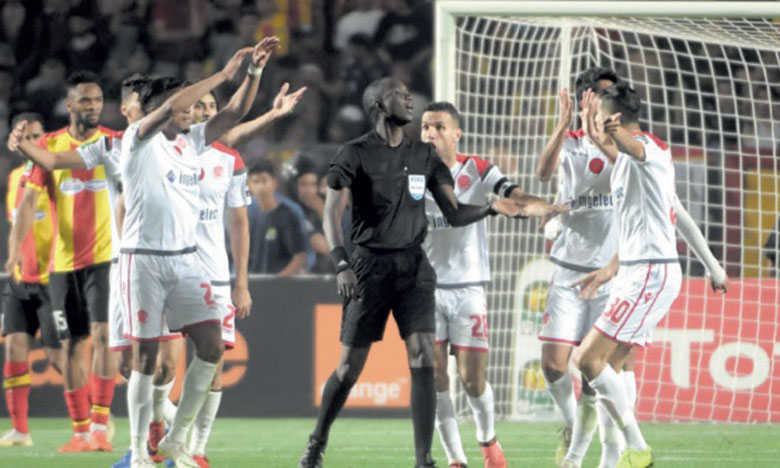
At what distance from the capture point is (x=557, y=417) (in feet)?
39.8

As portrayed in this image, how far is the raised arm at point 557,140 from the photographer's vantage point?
7.92 metres

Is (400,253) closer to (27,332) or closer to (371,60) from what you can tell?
(27,332)

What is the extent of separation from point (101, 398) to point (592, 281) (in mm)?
3415

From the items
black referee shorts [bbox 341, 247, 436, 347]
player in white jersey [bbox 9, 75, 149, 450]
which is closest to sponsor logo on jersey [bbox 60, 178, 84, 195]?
player in white jersey [bbox 9, 75, 149, 450]

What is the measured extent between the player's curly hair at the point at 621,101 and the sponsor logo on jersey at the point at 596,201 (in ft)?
4.02

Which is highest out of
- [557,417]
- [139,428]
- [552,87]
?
[552,87]

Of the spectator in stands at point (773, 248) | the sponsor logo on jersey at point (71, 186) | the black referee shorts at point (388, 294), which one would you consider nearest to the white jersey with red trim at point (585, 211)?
the black referee shorts at point (388, 294)

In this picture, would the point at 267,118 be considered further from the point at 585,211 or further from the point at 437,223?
the point at 585,211

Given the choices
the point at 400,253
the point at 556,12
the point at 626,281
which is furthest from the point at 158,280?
the point at 556,12

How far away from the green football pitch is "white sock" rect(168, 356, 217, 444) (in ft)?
3.66

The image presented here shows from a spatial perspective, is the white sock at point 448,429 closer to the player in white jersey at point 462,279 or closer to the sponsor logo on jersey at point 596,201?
the player in white jersey at point 462,279

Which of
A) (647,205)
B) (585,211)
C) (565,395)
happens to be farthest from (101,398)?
(647,205)

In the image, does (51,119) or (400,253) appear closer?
(400,253)

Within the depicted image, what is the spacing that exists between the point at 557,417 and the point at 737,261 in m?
1.95
